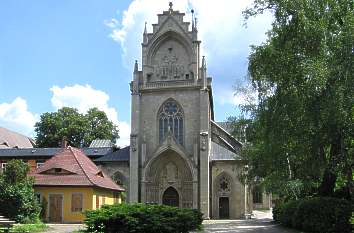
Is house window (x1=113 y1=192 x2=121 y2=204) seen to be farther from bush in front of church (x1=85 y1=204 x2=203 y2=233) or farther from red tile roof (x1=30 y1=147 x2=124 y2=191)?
bush in front of church (x1=85 y1=204 x2=203 y2=233)

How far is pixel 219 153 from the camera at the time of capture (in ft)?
165

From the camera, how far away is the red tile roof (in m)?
34.5

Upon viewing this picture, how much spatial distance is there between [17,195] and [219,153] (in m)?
25.2

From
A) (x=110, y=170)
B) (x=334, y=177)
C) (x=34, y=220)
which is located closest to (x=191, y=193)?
(x=110, y=170)

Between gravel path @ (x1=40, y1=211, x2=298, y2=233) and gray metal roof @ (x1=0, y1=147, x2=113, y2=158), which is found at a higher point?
gray metal roof @ (x1=0, y1=147, x2=113, y2=158)

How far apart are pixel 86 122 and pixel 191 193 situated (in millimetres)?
28053

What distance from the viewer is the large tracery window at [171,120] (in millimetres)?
50938

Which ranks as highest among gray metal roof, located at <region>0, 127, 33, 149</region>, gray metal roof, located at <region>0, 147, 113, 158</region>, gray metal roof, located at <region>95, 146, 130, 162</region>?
gray metal roof, located at <region>0, 127, 33, 149</region>

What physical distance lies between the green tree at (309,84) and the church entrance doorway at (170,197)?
2754 centimetres

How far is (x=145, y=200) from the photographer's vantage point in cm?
4916

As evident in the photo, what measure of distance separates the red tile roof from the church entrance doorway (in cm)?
1303

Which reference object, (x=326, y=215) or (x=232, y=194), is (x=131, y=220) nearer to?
(x=326, y=215)

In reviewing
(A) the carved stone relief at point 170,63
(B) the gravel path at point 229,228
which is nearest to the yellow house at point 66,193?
(B) the gravel path at point 229,228

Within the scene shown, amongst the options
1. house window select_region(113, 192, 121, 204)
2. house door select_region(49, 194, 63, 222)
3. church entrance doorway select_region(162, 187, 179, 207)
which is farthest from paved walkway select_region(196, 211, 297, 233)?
church entrance doorway select_region(162, 187, 179, 207)
